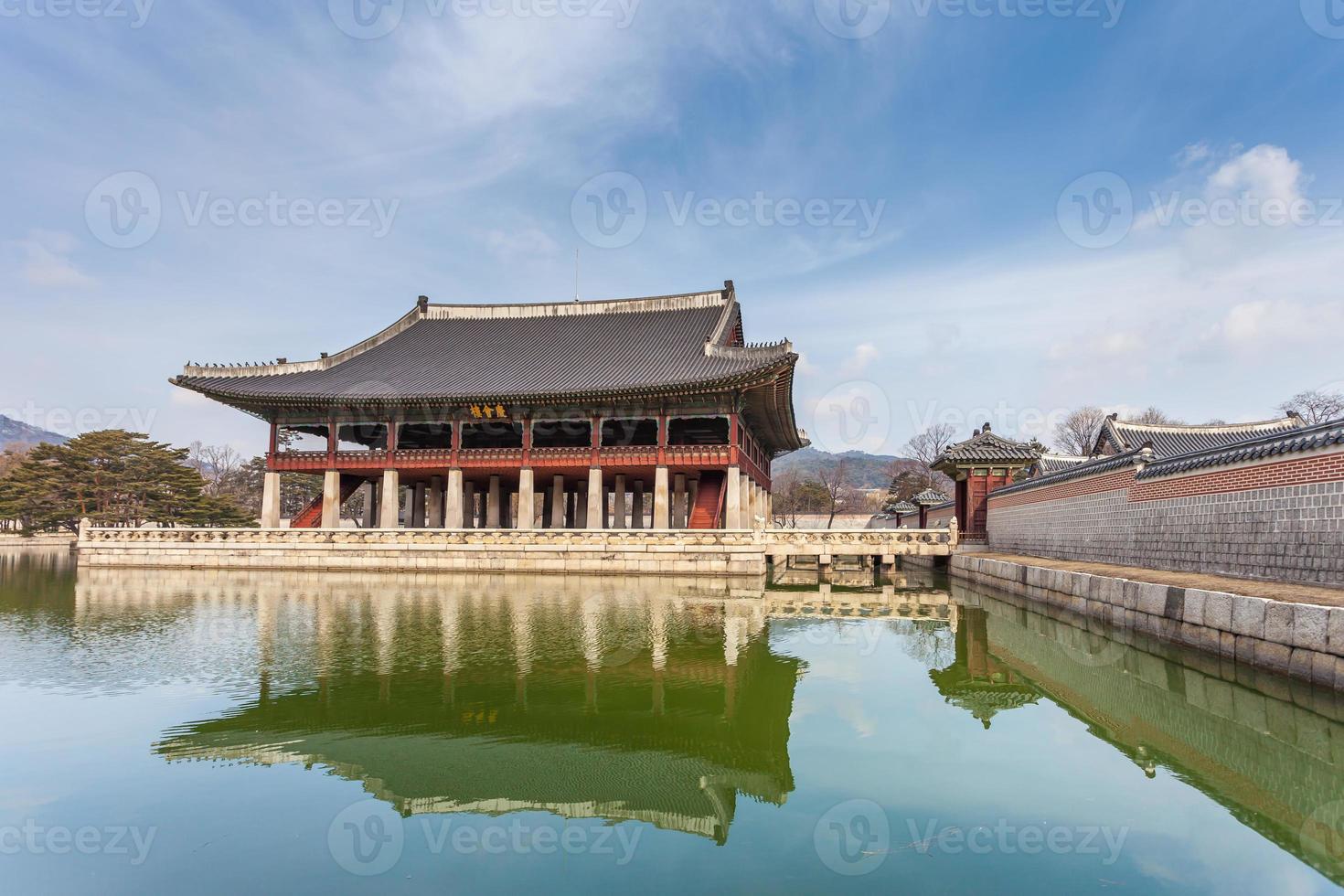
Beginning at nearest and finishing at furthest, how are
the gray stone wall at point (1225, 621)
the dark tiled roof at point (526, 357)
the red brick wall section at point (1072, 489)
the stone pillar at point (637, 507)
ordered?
1. the gray stone wall at point (1225, 621)
2. the red brick wall section at point (1072, 489)
3. the dark tiled roof at point (526, 357)
4. the stone pillar at point (637, 507)

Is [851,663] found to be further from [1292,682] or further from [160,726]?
[160,726]

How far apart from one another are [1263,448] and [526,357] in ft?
99.3

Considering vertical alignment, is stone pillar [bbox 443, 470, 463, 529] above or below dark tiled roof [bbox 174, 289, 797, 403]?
below

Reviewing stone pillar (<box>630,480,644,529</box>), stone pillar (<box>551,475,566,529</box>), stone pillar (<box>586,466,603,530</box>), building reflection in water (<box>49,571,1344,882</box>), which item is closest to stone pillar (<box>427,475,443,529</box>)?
stone pillar (<box>551,475,566,529</box>)

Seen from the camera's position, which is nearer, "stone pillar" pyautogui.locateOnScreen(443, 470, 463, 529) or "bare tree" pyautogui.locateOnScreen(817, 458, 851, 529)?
"stone pillar" pyautogui.locateOnScreen(443, 470, 463, 529)

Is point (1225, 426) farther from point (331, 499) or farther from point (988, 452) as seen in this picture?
point (331, 499)

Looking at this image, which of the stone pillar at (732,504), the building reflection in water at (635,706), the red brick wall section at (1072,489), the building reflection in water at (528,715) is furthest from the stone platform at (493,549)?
the building reflection in water at (528,715)

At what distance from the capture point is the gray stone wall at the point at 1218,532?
11.2 meters

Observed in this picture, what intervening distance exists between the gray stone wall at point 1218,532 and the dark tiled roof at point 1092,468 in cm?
66

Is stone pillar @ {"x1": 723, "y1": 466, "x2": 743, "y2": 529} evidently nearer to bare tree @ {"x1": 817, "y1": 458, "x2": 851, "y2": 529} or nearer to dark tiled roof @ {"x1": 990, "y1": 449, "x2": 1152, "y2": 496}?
dark tiled roof @ {"x1": 990, "y1": 449, "x2": 1152, "y2": 496}

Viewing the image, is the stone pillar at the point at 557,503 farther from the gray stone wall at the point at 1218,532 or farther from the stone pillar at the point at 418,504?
the gray stone wall at the point at 1218,532

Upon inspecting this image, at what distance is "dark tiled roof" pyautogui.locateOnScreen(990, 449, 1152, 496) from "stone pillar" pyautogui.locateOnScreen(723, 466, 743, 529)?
10766mm

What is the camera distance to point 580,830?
581 cm

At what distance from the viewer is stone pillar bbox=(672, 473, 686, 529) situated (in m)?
38.2
